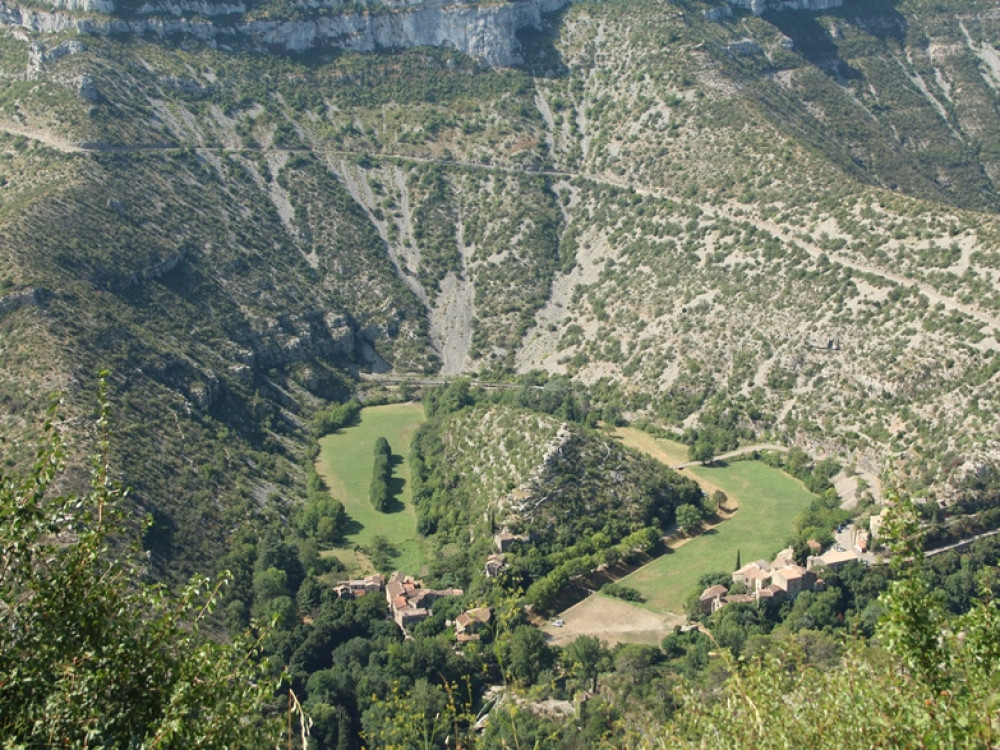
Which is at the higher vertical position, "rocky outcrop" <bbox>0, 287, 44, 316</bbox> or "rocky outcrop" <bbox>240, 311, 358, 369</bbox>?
"rocky outcrop" <bbox>0, 287, 44, 316</bbox>

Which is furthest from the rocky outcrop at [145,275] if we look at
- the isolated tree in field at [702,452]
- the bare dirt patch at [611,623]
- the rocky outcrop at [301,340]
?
the bare dirt patch at [611,623]

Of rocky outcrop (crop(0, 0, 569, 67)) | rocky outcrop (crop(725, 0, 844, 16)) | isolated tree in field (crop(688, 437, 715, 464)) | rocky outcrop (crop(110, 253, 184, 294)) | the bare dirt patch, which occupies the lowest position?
the bare dirt patch

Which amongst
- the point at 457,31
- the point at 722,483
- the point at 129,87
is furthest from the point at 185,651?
the point at 457,31

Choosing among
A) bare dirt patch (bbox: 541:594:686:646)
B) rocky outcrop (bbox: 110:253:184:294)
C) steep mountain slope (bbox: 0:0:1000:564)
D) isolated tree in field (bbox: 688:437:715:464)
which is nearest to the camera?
bare dirt patch (bbox: 541:594:686:646)

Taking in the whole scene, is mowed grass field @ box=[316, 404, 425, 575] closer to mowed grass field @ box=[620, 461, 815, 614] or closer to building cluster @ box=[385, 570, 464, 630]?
building cluster @ box=[385, 570, 464, 630]

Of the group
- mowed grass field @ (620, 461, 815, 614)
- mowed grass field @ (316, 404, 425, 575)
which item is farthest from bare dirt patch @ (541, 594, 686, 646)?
mowed grass field @ (316, 404, 425, 575)

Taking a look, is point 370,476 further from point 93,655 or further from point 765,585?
point 93,655

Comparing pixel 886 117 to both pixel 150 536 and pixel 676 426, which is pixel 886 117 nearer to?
pixel 676 426
